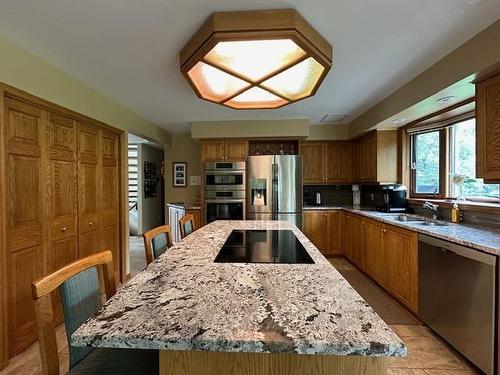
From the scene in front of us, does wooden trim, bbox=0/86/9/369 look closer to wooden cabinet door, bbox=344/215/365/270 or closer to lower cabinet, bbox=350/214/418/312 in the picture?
lower cabinet, bbox=350/214/418/312

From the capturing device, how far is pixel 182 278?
44.3 inches

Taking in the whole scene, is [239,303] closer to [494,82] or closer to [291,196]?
[494,82]

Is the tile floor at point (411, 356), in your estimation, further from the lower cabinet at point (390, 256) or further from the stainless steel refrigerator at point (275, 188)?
the stainless steel refrigerator at point (275, 188)

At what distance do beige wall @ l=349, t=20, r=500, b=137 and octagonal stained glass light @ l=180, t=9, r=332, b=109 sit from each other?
3.30ft

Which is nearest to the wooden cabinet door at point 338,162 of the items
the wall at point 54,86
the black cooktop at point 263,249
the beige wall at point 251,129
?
the beige wall at point 251,129

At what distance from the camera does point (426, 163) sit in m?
3.53

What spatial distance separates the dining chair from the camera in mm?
870

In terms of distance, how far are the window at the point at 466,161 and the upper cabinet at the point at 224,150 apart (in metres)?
2.85

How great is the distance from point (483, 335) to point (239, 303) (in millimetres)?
1868

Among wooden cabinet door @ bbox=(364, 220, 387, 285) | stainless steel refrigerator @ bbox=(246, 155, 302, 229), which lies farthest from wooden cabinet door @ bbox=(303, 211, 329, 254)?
wooden cabinet door @ bbox=(364, 220, 387, 285)

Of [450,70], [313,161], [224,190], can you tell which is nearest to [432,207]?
[450,70]

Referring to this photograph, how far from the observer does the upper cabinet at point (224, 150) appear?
4.55 m

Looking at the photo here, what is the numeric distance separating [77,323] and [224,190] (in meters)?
3.50

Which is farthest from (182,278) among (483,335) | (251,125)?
(251,125)
